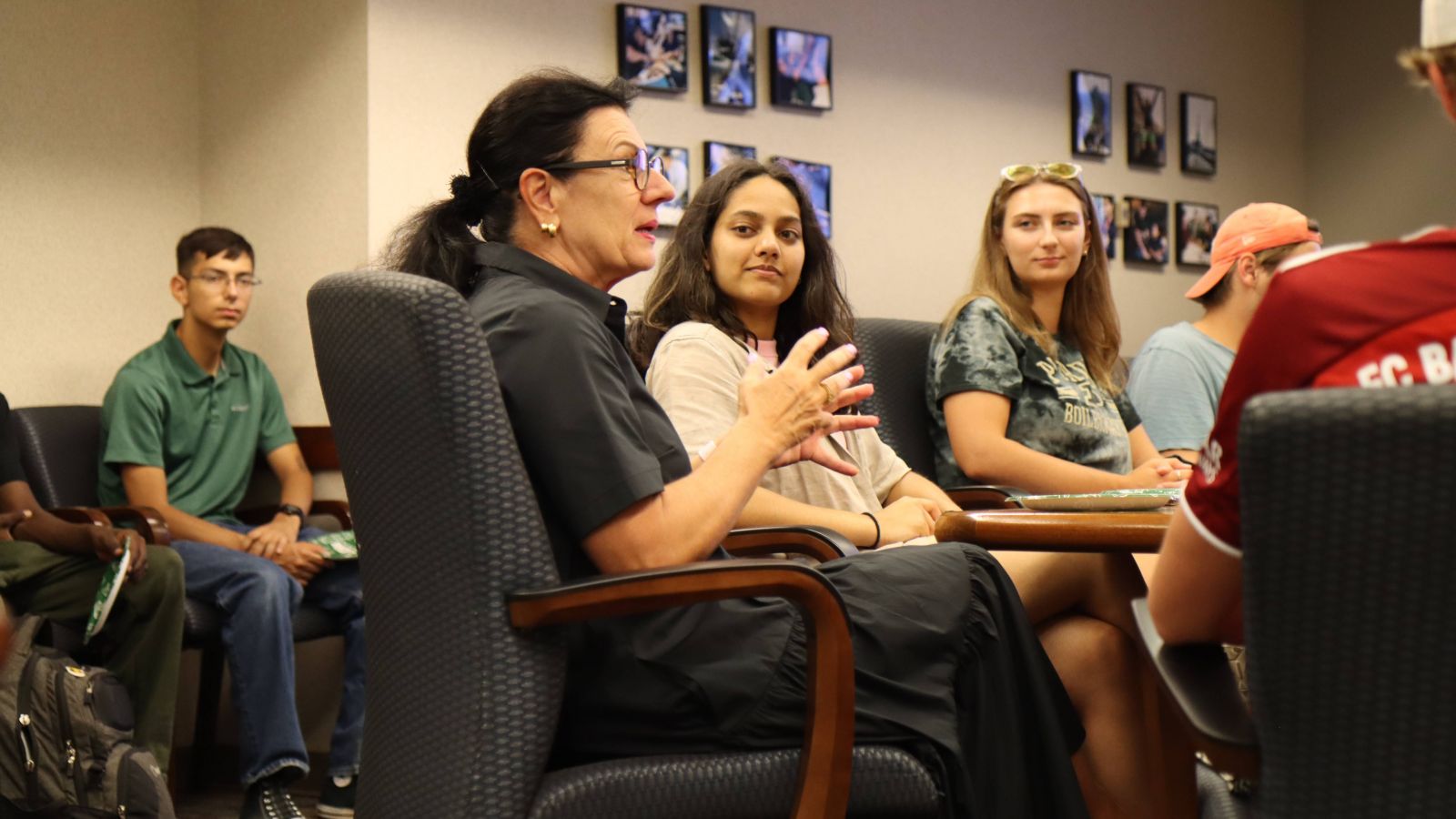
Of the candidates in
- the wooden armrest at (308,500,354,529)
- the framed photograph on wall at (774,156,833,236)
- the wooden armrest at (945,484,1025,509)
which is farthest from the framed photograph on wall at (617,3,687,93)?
the wooden armrest at (945,484,1025,509)

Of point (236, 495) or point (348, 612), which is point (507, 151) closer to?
point (348, 612)

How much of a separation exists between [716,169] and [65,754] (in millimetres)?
A: 2366

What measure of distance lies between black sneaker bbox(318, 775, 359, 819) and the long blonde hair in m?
1.85

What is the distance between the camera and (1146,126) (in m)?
5.91

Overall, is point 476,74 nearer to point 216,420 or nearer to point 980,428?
point 216,420

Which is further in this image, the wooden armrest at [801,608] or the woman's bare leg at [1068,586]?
the woman's bare leg at [1068,586]

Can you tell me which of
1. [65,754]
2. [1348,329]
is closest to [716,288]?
[65,754]

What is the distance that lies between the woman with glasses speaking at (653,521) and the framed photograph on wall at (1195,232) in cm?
437

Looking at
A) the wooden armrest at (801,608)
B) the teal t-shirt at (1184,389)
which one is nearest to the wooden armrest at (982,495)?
the teal t-shirt at (1184,389)

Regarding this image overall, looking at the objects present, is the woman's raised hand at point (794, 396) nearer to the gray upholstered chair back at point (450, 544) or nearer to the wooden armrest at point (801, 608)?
the wooden armrest at point (801, 608)

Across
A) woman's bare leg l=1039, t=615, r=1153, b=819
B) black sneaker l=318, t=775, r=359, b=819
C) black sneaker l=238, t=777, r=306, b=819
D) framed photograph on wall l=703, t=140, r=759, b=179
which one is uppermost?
framed photograph on wall l=703, t=140, r=759, b=179

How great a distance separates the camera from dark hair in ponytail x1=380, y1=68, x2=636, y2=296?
199cm

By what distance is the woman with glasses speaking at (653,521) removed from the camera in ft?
5.46

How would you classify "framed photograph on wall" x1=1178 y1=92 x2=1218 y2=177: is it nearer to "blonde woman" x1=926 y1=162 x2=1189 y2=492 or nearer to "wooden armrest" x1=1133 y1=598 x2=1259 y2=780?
"blonde woman" x1=926 y1=162 x2=1189 y2=492
